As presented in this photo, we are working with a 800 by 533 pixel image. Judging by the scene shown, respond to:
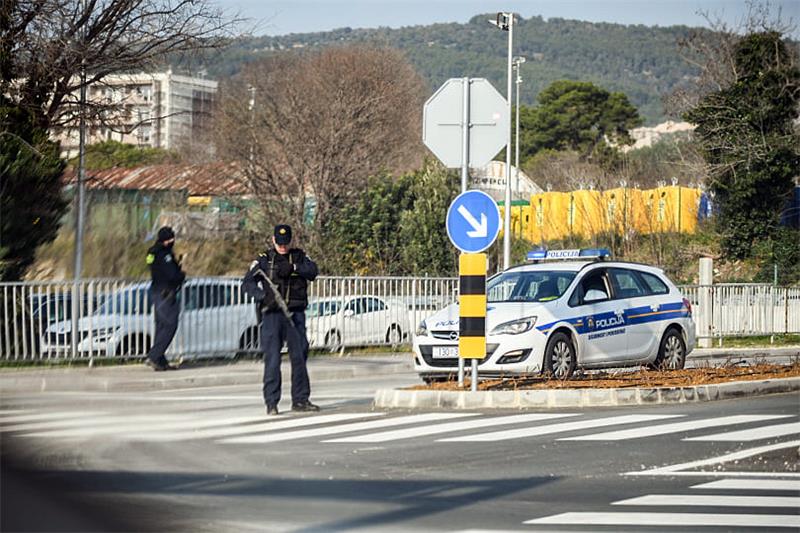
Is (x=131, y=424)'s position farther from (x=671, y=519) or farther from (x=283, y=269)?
(x=671, y=519)

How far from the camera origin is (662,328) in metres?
17.4

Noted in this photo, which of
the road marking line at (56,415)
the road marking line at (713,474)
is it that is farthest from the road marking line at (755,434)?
the road marking line at (56,415)

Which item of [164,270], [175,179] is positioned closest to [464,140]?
[164,270]

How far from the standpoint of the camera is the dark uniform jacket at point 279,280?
1317 cm

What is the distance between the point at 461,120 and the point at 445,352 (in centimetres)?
293

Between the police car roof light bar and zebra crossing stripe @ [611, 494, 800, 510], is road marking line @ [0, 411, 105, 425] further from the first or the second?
the police car roof light bar

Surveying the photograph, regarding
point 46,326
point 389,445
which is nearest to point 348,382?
point 46,326

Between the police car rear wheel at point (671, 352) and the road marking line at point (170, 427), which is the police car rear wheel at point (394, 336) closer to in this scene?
the police car rear wheel at point (671, 352)

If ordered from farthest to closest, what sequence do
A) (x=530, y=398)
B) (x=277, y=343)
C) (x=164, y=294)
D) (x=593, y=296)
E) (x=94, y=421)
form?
(x=164, y=294) → (x=593, y=296) → (x=530, y=398) → (x=277, y=343) → (x=94, y=421)

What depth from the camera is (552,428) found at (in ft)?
39.7

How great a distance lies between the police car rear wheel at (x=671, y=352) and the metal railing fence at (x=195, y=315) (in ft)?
24.6

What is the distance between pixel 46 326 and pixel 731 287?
A: 1560cm

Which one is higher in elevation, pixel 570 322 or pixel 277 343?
pixel 570 322

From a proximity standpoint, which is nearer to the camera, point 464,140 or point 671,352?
point 464,140
